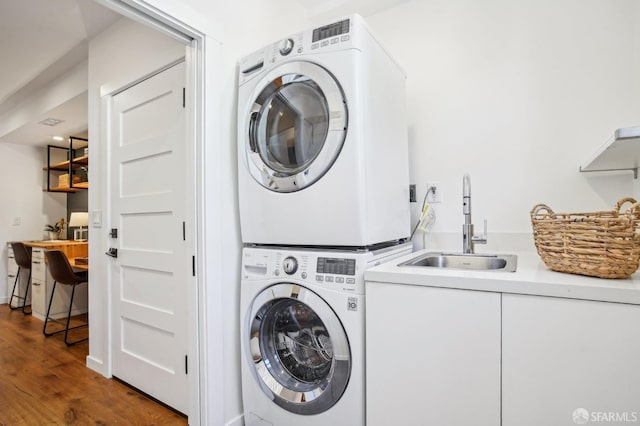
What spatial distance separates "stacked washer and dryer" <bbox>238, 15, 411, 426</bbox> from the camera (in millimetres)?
1261

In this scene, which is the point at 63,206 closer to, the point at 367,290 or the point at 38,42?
the point at 38,42

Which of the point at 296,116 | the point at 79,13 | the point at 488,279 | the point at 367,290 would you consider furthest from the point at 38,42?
the point at 488,279

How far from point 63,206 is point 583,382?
662 centimetres

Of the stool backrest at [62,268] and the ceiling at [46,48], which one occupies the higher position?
the ceiling at [46,48]

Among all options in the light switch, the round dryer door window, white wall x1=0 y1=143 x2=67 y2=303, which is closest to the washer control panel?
the round dryer door window

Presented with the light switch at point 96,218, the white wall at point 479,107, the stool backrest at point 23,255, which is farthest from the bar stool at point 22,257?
the white wall at point 479,107

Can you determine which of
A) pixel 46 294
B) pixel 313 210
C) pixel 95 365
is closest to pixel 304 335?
pixel 313 210

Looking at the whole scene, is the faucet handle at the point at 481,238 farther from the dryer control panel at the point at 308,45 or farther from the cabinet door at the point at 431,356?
the dryer control panel at the point at 308,45

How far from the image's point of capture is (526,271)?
1.12 meters

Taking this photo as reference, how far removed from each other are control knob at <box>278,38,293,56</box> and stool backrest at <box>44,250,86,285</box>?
2906mm

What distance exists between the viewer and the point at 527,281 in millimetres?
952

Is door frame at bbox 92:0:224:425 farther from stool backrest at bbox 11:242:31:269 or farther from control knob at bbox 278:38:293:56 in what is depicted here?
stool backrest at bbox 11:242:31:269

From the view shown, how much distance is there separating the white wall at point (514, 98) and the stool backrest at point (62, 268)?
3.18 metres

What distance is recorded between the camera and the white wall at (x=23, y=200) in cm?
468
